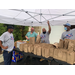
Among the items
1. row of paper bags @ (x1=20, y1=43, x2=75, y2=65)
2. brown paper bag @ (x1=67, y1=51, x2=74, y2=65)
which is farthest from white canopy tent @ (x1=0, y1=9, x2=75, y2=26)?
brown paper bag @ (x1=67, y1=51, x2=74, y2=65)

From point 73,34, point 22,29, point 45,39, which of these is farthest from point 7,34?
point 22,29

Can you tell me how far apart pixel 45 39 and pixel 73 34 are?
1158 mm

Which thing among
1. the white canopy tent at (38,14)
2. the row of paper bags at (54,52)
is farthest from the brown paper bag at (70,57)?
the white canopy tent at (38,14)

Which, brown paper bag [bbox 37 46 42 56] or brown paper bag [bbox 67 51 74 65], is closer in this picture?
brown paper bag [bbox 67 51 74 65]

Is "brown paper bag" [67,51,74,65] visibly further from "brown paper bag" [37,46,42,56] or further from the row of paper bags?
"brown paper bag" [37,46,42,56]

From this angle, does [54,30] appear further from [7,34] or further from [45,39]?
[7,34]

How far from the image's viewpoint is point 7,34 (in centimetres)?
183

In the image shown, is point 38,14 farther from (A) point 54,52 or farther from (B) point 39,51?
(A) point 54,52

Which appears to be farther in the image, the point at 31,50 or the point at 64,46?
the point at 31,50

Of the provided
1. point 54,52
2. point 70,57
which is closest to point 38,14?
point 54,52

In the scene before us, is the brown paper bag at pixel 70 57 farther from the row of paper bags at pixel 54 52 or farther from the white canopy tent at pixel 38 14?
the white canopy tent at pixel 38 14

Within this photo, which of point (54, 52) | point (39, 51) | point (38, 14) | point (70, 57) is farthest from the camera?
point (38, 14)

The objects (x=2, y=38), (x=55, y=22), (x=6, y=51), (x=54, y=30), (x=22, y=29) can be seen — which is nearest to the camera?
(x=2, y=38)

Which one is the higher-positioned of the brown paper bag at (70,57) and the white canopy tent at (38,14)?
the white canopy tent at (38,14)
